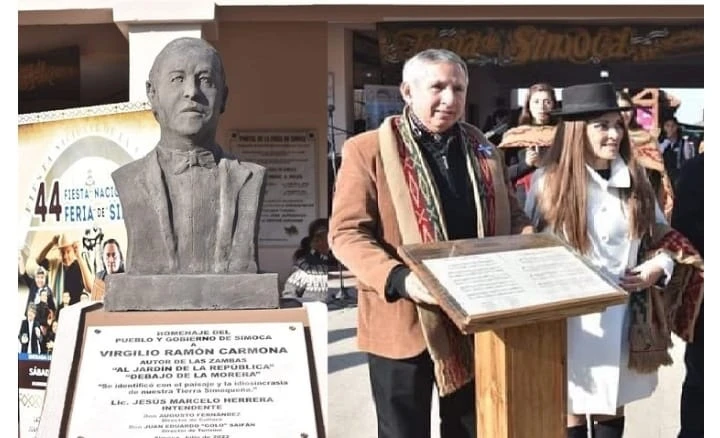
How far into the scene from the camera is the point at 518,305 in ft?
7.16

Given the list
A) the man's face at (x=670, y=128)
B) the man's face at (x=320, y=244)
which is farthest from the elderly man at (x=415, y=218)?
the man's face at (x=670, y=128)

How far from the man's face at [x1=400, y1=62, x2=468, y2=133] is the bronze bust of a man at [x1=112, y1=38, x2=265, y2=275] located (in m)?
0.76

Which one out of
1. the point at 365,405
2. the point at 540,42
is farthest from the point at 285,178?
the point at 365,405

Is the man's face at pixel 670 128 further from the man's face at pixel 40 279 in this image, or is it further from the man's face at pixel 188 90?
the man's face at pixel 188 90

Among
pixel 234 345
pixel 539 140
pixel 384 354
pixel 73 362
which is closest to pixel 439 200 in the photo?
pixel 384 354

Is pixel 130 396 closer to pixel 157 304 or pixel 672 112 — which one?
pixel 157 304

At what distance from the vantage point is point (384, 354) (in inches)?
103

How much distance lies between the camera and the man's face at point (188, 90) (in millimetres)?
2973

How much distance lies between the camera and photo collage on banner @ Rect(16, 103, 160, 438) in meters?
4.14

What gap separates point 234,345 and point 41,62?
21.7ft

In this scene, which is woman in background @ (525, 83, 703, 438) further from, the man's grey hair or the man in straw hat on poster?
the man in straw hat on poster

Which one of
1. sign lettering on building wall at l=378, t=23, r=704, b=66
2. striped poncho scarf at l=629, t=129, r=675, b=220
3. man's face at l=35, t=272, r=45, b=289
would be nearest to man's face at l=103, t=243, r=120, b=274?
man's face at l=35, t=272, r=45, b=289

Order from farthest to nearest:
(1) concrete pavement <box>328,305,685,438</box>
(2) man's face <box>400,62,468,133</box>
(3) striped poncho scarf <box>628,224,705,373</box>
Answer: (1) concrete pavement <box>328,305,685,438</box>, (3) striped poncho scarf <box>628,224,705,373</box>, (2) man's face <box>400,62,468,133</box>

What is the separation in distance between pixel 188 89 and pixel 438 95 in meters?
0.91
